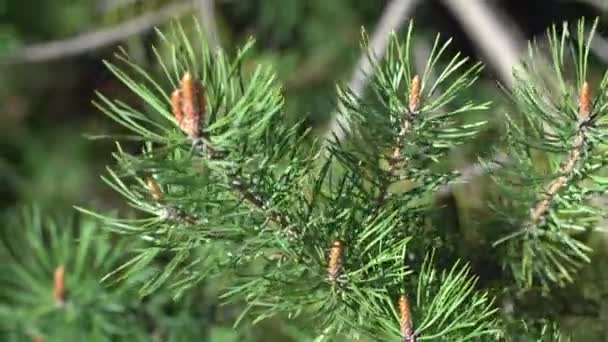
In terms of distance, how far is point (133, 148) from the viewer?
824 mm

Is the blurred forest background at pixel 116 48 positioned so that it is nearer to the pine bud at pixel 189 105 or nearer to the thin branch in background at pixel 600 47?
the thin branch in background at pixel 600 47

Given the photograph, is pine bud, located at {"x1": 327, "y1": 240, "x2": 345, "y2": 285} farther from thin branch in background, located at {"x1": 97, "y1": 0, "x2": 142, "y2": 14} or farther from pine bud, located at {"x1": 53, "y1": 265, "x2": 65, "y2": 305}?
thin branch in background, located at {"x1": 97, "y1": 0, "x2": 142, "y2": 14}

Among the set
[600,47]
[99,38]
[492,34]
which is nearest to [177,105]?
[600,47]

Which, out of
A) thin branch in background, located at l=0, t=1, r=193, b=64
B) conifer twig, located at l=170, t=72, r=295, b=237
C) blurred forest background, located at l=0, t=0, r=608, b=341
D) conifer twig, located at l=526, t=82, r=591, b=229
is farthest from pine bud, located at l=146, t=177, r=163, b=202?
thin branch in background, located at l=0, t=1, r=193, b=64

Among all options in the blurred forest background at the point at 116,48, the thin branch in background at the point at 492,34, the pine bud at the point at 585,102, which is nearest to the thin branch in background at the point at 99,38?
the blurred forest background at the point at 116,48

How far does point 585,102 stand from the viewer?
349 mm

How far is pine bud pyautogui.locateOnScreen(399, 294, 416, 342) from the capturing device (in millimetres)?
356

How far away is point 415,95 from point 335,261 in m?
0.06

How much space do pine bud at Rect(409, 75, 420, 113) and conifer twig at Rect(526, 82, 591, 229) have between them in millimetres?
55

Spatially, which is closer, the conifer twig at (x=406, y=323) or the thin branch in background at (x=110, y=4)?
the conifer twig at (x=406, y=323)

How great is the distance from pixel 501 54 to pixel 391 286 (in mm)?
461

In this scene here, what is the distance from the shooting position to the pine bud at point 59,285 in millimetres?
567

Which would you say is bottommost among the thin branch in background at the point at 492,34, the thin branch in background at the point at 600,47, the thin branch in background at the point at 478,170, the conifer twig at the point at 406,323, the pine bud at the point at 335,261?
the conifer twig at the point at 406,323

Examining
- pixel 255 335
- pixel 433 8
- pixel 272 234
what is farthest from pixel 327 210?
pixel 433 8
